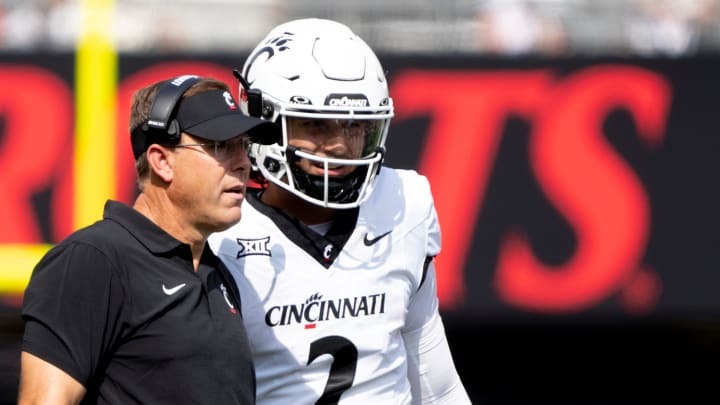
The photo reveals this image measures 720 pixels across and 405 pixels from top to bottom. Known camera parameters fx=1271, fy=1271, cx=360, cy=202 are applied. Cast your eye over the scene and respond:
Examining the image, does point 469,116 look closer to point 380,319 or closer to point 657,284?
point 657,284

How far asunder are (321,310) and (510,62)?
3.92 m

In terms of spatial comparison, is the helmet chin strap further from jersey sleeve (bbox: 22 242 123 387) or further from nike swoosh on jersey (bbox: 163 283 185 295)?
jersey sleeve (bbox: 22 242 123 387)

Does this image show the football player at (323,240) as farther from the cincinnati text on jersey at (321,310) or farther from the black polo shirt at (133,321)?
the black polo shirt at (133,321)

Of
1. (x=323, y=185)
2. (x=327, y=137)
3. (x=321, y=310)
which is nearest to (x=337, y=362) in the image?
(x=321, y=310)

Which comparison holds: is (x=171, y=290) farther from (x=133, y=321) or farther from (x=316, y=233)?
(x=316, y=233)

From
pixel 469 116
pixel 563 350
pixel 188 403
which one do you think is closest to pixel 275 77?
pixel 188 403

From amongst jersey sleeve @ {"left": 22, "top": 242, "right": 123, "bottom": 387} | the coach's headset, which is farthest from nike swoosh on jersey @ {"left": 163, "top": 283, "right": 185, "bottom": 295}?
the coach's headset

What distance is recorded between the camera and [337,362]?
3049 millimetres

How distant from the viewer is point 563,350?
8070 mm

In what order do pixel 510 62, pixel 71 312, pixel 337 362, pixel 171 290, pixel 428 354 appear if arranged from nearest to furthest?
1. pixel 71 312
2. pixel 171 290
3. pixel 337 362
4. pixel 428 354
5. pixel 510 62

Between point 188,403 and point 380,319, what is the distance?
78 cm

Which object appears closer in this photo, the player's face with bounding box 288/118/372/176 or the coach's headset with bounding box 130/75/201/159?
the coach's headset with bounding box 130/75/201/159

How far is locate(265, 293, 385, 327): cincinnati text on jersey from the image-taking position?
3.03 meters

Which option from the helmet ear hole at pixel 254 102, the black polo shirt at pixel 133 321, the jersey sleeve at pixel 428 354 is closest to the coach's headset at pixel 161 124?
the black polo shirt at pixel 133 321
